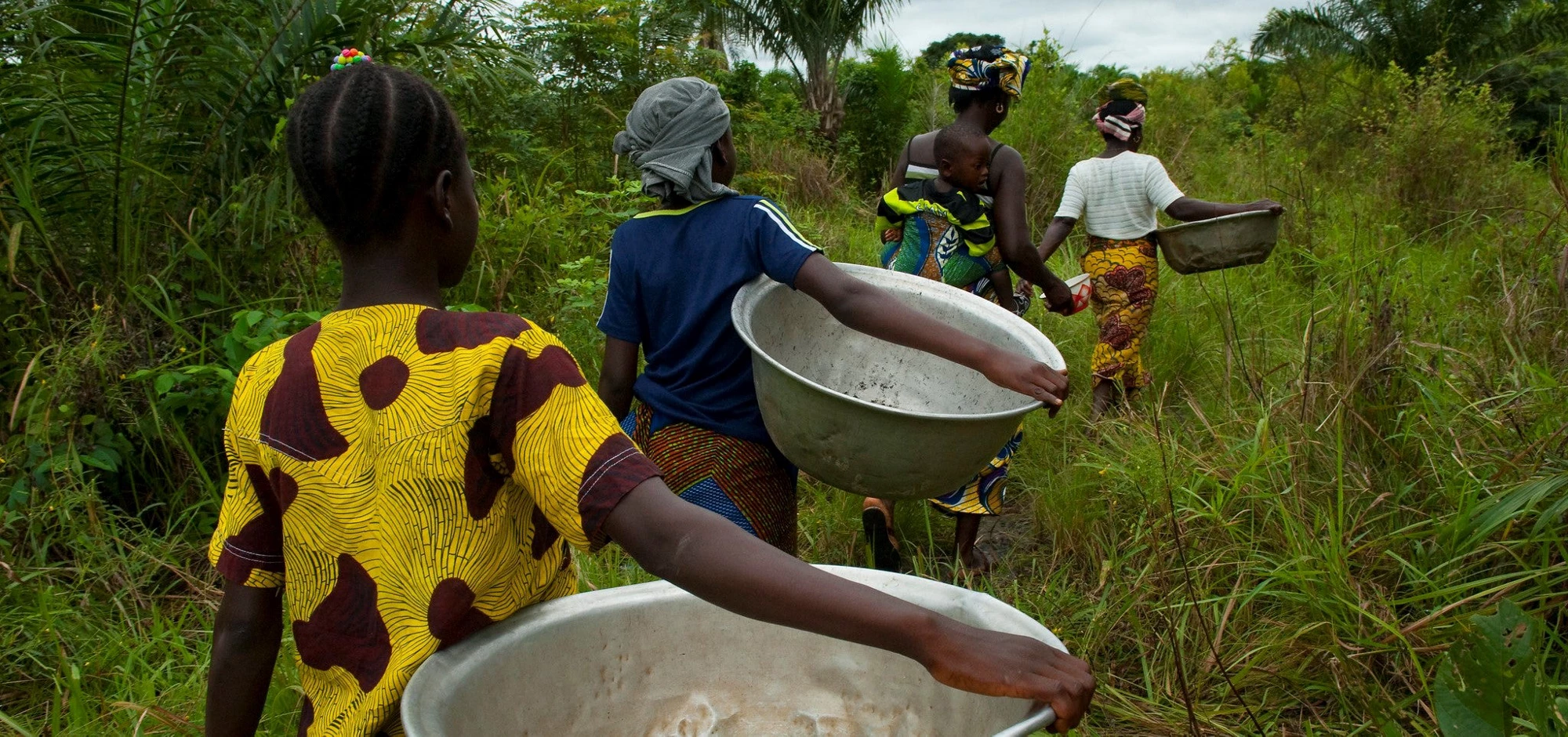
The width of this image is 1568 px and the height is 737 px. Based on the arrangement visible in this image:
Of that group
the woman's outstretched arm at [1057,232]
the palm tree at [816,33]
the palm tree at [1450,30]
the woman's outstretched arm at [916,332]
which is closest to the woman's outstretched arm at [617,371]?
the woman's outstretched arm at [916,332]

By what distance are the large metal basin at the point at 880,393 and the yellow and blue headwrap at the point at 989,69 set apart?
4.44 ft

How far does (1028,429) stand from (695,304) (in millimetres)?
2175

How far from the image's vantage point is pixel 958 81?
3303 mm

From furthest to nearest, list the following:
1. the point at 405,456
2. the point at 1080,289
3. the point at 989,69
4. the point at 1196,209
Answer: the point at 1196,209 < the point at 1080,289 < the point at 989,69 < the point at 405,456

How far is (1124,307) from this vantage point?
Result: 4250mm

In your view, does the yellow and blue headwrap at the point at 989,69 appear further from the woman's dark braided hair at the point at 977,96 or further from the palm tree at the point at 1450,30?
the palm tree at the point at 1450,30

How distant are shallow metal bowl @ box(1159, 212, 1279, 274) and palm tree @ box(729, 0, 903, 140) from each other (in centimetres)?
939

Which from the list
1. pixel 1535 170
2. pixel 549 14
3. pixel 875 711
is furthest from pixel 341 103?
pixel 1535 170

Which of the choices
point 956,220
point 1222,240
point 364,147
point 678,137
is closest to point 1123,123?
point 1222,240

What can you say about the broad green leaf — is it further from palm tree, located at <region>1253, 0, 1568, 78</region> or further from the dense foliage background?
palm tree, located at <region>1253, 0, 1568, 78</region>

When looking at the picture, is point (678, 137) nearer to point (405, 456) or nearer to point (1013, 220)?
point (405, 456)

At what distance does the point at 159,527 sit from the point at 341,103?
107 inches

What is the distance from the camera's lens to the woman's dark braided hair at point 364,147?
3.41 ft

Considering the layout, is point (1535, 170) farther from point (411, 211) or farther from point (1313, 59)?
point (1313, 59)
